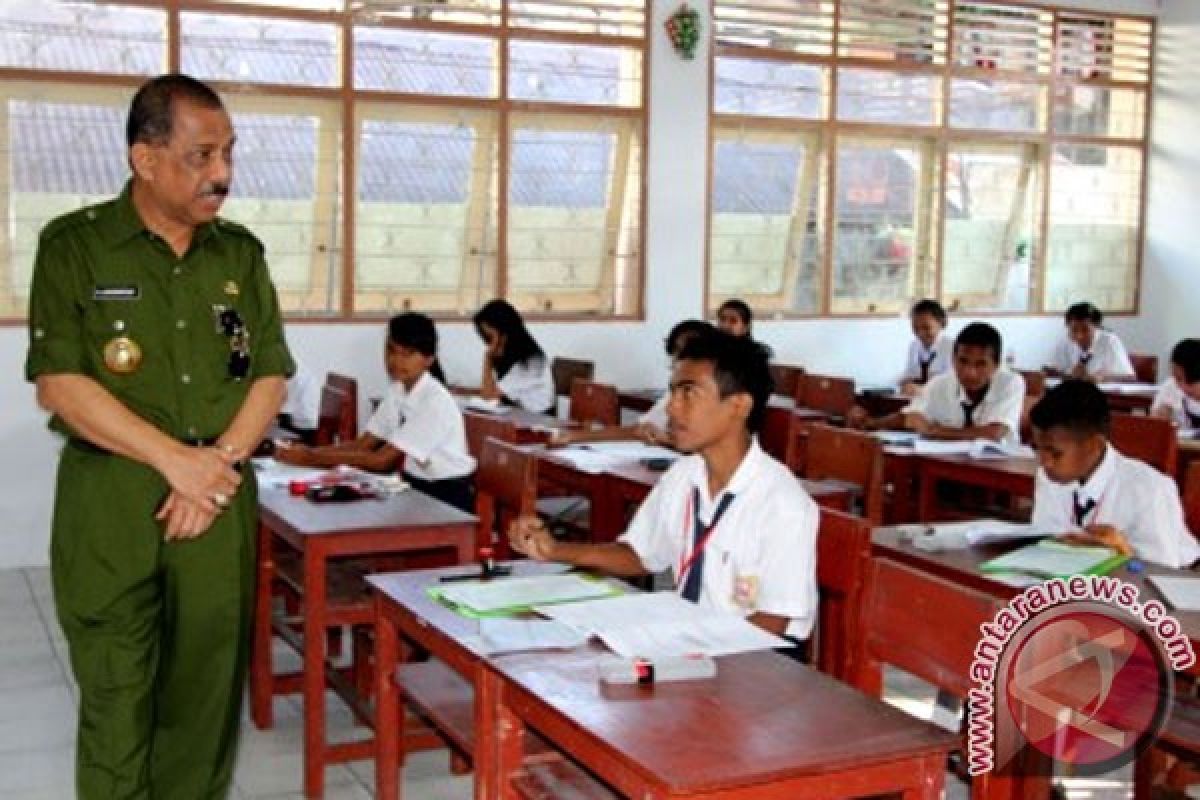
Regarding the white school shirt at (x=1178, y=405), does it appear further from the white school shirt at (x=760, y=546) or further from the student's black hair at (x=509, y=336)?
the white school shirt at (x=760, y=546)

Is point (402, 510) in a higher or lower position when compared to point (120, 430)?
lower

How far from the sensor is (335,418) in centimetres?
564

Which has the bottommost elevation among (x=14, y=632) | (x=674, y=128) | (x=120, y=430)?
(x=14, y=632)

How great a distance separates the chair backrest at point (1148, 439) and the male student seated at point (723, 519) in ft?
8.00

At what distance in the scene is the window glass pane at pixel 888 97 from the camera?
839 cm

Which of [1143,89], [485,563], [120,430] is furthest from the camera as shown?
[1143,89]

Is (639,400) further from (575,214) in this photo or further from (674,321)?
(575,214)

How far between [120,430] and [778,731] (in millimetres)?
1158

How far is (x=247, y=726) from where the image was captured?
407 centimetres

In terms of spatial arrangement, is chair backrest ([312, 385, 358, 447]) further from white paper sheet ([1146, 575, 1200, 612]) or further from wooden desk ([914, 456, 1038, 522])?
white paper sheet ([1146, 575, 1200, 612])

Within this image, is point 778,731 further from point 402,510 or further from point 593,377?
point 593,377

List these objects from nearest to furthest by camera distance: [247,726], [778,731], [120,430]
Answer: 1. [778,731]
2. [120,430]
3. [247,726]

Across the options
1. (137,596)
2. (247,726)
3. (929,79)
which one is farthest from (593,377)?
(137,596)

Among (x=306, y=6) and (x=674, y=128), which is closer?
(x=306, y=6)
